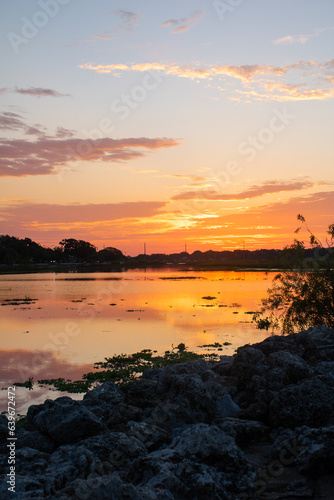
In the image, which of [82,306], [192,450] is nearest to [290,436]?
[192,450]

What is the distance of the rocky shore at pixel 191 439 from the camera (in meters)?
6.99

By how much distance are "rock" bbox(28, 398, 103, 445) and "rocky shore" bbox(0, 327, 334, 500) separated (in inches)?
0.8

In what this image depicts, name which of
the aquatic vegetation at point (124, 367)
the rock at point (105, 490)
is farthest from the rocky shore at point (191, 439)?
the aquatic vegetation at point (124, 367)

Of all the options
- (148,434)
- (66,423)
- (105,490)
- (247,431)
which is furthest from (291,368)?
(105,490)

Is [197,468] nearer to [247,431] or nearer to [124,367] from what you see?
[247,431]

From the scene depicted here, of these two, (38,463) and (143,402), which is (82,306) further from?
(38,463)

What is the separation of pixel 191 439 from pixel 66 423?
259cm

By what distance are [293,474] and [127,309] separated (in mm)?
32052

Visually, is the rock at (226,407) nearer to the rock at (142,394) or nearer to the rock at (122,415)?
the rock at (142,394)

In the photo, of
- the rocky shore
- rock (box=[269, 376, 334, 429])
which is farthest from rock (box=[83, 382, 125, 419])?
rock (box=[269, 376, 334, 429])

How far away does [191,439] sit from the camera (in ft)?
25.9

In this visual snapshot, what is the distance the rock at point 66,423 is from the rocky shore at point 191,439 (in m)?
0.02

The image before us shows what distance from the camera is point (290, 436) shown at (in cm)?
877

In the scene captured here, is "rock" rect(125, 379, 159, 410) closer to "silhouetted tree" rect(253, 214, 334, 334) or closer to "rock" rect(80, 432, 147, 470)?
"rock" rect(80, 432, 147, 470)
